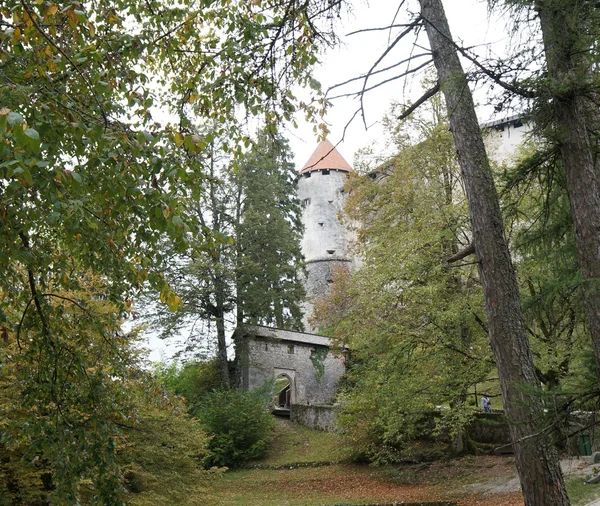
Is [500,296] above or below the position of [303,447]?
Result: above

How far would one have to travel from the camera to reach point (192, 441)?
977 cm

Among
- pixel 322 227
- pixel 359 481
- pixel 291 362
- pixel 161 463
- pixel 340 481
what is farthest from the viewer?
pixel 322 227

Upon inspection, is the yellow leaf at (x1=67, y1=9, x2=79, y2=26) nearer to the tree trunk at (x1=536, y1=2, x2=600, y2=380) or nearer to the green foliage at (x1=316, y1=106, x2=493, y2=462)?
the tree trunk at (x1=536, y1=2, x2=600, y2=380)

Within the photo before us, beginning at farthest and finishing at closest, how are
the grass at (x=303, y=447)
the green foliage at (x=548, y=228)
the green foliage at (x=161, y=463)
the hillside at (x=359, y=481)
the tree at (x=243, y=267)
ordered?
the tree at (x=243, y=267)
the grass at (x=303, y=447)
the hillside at (x=359, y=481)
the green foliage at (x=161, y=463)
the green foliage at (x=548, y=228)

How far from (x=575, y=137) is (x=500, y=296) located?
51.2 inches

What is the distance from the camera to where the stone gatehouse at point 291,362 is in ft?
77.4

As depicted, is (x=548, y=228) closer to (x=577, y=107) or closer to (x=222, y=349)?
(x=577, y=107)

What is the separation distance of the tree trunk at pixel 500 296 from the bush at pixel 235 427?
15435mm

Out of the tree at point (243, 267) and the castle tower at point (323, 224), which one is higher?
the castle tower at point (323, 224)

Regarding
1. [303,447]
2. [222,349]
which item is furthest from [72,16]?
[222,349]

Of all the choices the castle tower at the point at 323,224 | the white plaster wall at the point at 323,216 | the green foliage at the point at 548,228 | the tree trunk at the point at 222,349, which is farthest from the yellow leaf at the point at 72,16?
the white plaster wall at the point at 323,216

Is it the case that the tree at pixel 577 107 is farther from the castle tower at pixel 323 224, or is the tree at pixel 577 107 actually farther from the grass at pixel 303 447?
the castle tower at pixel 323 224

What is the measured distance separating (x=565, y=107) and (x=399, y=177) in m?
12.0

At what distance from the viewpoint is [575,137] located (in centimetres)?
438
